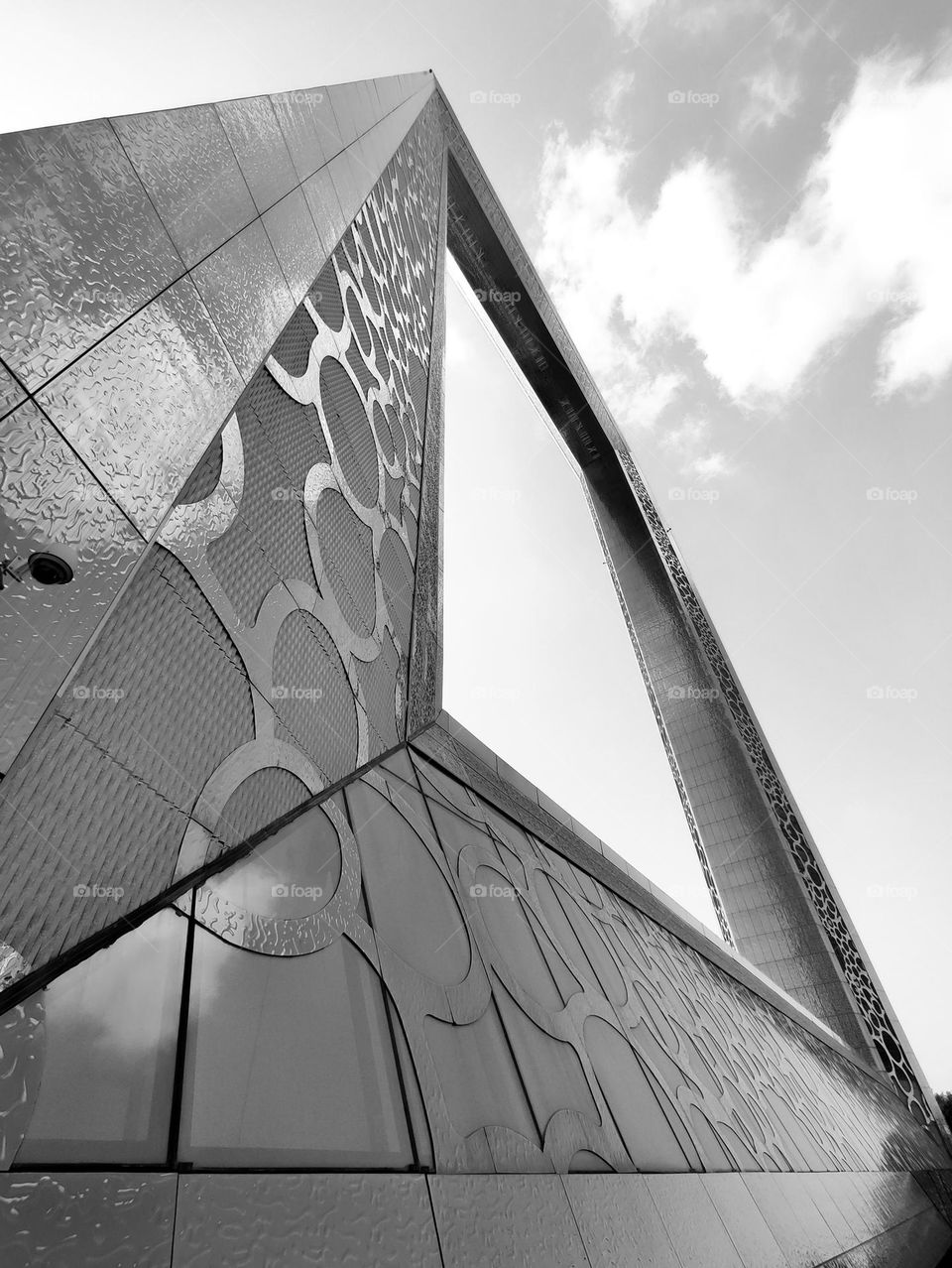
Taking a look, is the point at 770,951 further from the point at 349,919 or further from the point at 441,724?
the point at 349,919

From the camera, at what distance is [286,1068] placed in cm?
167

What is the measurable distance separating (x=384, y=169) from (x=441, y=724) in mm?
4482

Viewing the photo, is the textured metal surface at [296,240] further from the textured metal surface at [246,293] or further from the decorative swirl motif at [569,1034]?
the decorative swirl motif at [569,1034]

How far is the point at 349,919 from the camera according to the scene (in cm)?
233

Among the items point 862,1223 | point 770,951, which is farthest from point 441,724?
point 770,951

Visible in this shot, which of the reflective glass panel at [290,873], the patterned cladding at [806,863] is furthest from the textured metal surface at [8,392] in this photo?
the patterned cladding at [806,863]

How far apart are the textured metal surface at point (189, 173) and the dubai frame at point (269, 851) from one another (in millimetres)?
15

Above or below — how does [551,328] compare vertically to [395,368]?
above

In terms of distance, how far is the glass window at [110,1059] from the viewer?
1.20 m

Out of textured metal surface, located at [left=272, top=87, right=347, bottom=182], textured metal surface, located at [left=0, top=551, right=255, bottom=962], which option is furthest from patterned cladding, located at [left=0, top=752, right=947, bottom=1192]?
textured metal surface, located at [left=272, top=87, right=347, bottom=182]

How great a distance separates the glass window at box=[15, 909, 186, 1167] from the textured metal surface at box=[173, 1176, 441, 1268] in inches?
5.4

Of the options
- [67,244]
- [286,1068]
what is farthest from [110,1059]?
[67,244]

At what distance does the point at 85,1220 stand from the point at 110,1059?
1.09ft

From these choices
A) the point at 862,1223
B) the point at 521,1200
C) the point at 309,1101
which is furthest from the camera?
the point at 862,1223
